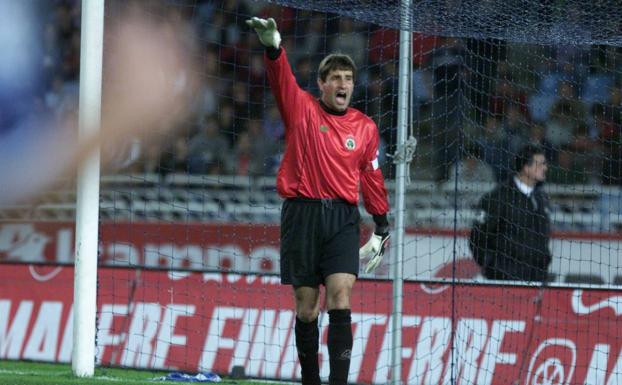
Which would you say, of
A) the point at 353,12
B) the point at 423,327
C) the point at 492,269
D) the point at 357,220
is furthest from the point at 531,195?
the point at 357,220

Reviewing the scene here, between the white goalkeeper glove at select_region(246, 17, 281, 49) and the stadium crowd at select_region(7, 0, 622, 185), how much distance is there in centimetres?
371

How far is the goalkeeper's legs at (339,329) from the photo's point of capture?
702 centimetres

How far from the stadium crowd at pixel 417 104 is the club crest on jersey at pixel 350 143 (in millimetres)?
3356

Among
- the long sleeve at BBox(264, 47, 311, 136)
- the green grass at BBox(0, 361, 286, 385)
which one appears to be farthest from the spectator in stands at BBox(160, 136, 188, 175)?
the long sleeve at BBox(264, 47, 311, 136)

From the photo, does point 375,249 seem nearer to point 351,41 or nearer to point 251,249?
point 251,249

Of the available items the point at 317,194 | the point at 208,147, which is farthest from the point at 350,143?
the point at 208,147

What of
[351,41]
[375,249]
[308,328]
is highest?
[351,41]

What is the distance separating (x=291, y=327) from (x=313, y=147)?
2.84 metres

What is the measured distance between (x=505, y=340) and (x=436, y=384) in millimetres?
592

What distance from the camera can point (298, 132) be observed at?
23.6 feet

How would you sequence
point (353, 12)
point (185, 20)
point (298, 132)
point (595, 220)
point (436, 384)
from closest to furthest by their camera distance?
point (298, 132), point (353, 12), point (436, 384), point (185, 20), point (595, 220)

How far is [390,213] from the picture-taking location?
432 inches

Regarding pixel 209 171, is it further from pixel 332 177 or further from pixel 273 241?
pixel 332 177

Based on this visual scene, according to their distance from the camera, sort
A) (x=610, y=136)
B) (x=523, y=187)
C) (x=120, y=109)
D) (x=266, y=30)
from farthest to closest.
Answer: (x=610, y=136)
(x=523, y=187)
(x=120, y=109)
(x=266, y=30)
